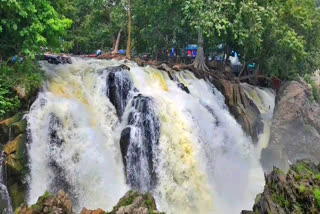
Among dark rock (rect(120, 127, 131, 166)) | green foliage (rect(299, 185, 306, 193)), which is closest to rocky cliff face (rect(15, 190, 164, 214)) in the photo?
green foliage (rect(299, 185, 306, 193))

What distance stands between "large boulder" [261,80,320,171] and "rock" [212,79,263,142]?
84 centimetres

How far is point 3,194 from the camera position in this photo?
10070mm

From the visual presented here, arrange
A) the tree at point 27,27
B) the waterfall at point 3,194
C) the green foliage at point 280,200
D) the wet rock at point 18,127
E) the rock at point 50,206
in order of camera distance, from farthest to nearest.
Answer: the tree at point 27,27
the wet rock at point 18,127
the waterfall at point 3,194
the green foliage at point 280,200
the rock at point 50,206

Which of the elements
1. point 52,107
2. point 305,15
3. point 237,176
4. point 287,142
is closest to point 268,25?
point 305,15

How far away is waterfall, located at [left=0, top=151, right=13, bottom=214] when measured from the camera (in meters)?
9.92

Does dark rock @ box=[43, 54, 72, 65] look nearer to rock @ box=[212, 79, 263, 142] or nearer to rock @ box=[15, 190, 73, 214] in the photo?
rock @ box=[212, 79, 263, 142]

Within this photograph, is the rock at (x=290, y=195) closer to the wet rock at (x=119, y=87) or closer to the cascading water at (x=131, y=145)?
the cascading water at (x=131, y=145)

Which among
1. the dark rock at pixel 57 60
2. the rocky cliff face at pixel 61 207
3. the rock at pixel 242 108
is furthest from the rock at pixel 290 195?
the dark rock at pixel 57 60

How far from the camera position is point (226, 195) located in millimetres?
13602

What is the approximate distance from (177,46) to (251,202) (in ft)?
42.9

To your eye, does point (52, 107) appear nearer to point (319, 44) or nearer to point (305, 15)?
point (305, 15)

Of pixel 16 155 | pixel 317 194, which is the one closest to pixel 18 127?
pixel 16 155

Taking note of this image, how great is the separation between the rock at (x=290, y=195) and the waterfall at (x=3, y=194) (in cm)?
651

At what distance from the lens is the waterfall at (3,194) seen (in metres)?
9.92
